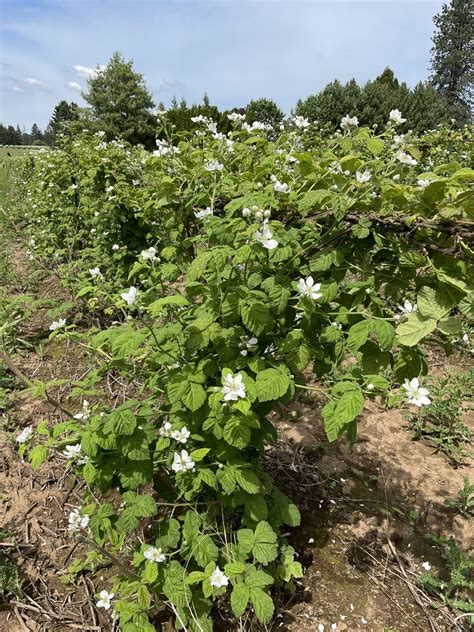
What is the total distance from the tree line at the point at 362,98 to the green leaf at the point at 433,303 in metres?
21.0

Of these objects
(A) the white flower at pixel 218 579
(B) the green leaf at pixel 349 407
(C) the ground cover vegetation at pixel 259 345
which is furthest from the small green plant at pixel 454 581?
(B) the green leaf at pixel 349 407

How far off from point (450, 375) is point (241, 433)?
2.79 m

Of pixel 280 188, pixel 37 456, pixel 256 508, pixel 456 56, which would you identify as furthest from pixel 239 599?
pixel 456 56

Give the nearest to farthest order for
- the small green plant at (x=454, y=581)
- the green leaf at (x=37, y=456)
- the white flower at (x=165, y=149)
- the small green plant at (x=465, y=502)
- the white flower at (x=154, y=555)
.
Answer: the green leaf at (x=37, y=456) < the white flower at (x=154, y=555) < the small green plant at (x=454, y=581) < the white flower at (x=165, y=149) < the small green plant at (x=465, y=502)

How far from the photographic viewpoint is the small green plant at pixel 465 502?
246 cm

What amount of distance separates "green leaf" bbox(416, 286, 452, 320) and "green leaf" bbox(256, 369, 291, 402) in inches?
20.6

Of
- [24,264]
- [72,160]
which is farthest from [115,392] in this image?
[24,264]

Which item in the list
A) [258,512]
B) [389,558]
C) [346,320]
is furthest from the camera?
[389,558]

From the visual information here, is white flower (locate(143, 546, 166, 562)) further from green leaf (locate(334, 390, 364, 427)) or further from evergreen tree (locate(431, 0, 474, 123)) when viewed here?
evergreen tree (locate(431, 0, 474, 123))

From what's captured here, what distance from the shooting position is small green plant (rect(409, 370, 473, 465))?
2.98 m

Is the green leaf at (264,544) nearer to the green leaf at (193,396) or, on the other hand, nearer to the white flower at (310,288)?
the green leaf at (193,396)

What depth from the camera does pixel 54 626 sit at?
193 centimetres

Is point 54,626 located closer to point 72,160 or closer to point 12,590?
point 12,590

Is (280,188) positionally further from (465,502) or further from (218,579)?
(465,502)
